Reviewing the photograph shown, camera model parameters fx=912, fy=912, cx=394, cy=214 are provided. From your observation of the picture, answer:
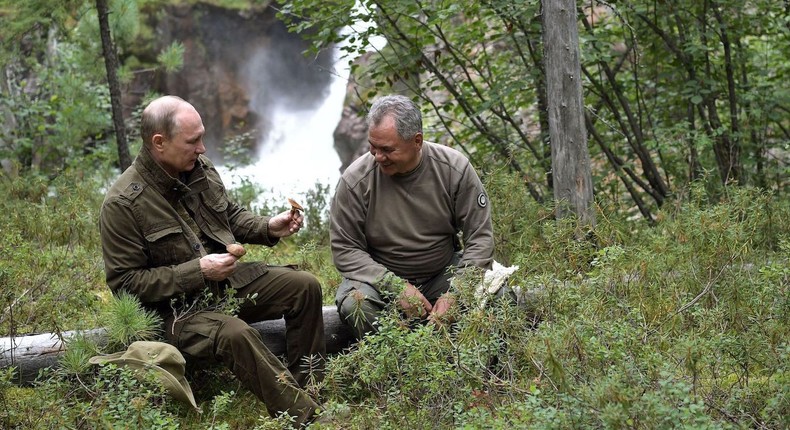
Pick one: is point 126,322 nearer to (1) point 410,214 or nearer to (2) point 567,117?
(1) point 410,214

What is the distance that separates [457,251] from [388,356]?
4.75 feet

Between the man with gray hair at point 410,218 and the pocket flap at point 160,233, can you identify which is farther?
the man with gray hair at point 410,218

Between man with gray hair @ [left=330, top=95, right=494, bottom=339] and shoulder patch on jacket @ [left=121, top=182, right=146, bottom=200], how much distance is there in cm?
106

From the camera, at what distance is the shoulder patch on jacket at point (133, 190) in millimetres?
4605

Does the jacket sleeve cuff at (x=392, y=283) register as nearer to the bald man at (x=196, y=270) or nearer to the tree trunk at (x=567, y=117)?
the bald man at (x=196, y=270)

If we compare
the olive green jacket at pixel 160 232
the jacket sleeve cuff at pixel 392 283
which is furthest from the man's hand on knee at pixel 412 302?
the olive green jacket at pixel 160 232

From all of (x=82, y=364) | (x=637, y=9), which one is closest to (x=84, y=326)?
(x=82, y=364)

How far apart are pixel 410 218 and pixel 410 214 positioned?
2 cm

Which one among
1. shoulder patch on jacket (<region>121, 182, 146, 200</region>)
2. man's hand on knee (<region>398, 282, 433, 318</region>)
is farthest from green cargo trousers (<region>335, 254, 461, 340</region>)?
shoulder patch on jacket (<region>121, 182, 146, 200</region>)

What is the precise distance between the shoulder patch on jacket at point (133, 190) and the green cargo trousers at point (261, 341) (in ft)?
Result: 2.13

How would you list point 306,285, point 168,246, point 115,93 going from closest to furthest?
point 168,246 < point 306,285 < point 115,93

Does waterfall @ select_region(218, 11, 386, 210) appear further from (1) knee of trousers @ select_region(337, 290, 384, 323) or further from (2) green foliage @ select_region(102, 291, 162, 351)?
(2) green foliage @ select_region(102, 291, 162, 351)

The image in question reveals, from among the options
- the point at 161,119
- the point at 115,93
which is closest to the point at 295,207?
the point at 161,119

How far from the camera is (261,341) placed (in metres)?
4.58
